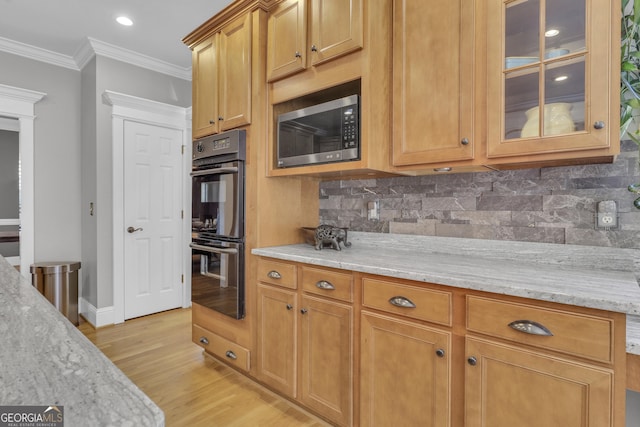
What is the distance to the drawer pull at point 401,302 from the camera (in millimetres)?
1466

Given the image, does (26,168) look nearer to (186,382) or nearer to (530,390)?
(186,382)

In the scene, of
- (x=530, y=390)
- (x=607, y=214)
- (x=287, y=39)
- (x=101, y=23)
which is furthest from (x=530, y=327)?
(x=101, y=23)

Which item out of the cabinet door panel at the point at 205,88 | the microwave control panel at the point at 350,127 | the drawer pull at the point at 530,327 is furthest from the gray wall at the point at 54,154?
the drawer pull at the point at 530,327

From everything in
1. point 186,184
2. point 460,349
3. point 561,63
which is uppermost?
point 561,63

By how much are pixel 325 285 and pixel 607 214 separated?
4.38ft

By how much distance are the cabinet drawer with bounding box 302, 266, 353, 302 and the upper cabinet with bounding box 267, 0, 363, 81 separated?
1.19 metres

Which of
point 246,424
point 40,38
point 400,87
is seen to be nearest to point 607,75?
point 400,87

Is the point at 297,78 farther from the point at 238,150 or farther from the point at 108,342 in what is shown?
the point at 108,342

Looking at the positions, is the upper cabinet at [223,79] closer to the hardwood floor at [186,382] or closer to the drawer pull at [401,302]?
the drawer pull at [401,302]

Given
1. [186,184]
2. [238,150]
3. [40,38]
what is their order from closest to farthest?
1. [238,150]
2. [40,38]
3. [186,184]

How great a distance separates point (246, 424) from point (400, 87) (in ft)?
6.65

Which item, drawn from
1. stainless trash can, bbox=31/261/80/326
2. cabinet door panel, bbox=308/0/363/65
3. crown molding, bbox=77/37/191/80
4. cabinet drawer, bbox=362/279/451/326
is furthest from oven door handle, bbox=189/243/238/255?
crown molding, bbox=77/37/191/80

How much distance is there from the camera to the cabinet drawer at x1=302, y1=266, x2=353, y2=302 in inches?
66.9

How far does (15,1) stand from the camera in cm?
264
